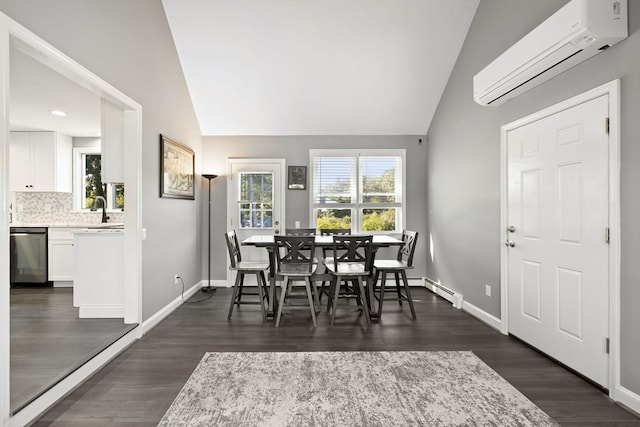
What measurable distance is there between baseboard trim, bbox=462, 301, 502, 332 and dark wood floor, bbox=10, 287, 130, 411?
349 centimetres

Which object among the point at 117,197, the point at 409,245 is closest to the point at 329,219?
the point at 409,245

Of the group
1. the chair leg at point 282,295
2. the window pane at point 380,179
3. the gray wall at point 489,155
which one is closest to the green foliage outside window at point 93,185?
the chair leg at point 282,295

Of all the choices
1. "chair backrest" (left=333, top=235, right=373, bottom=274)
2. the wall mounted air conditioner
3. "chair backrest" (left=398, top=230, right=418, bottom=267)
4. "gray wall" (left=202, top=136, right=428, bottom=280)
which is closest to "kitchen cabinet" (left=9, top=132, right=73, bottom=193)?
"gray wall" (left=202, top=136, right=428, bottom=280)

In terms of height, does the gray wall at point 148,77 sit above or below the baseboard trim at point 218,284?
above

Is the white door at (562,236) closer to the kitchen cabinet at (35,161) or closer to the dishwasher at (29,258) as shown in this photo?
the dishwasher at (29,258)

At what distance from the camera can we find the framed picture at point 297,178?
17.9 feet

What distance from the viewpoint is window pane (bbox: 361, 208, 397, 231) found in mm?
5539

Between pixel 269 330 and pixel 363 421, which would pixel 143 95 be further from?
pixel 363 421

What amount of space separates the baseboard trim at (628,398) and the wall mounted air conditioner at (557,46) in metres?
2.13

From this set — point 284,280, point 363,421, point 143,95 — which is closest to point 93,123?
point 143,95

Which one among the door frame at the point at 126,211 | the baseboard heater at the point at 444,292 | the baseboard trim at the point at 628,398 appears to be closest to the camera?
the door frame at the point at 126,211

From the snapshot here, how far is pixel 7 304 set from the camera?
6.01 feet

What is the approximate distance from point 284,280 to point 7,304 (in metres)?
2.28

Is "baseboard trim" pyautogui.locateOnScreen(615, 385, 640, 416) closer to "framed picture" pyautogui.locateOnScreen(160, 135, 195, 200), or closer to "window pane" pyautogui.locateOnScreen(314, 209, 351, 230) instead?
"window pane" pyautogui.locateOnScreen(314, 209, 351, 230)
